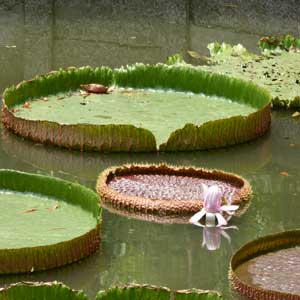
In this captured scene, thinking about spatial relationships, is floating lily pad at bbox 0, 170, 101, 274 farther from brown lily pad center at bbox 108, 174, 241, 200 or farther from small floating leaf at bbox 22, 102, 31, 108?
small floating leaf at bbox 22, 102, 31, 108

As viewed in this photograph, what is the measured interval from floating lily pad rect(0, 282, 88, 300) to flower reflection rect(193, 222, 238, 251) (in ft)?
4.06

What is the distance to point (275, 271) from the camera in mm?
5934

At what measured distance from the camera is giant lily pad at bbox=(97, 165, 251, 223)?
6699 mm

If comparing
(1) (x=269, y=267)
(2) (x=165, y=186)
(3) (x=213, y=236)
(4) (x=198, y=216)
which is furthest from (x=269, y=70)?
(1) (x=269, y=267)

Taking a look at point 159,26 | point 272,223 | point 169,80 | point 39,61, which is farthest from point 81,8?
point 272,223

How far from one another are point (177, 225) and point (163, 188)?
16.2 inches

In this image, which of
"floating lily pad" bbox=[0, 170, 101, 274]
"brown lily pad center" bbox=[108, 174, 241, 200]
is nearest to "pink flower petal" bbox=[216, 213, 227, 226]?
"brown lily pad center" bbox=[108, 174, 241, 200]

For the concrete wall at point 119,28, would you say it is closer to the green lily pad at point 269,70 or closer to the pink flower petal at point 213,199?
the green lily pad at point 269,70

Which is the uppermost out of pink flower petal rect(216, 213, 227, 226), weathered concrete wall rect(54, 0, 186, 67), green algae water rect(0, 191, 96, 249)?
green algae water rect(0, 191, 96, 249)

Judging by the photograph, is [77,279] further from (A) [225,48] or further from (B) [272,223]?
(A) [225,48]

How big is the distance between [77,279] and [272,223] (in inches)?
45.4

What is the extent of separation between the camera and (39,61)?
9938mm

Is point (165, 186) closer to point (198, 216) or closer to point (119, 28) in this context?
point (198, 216)

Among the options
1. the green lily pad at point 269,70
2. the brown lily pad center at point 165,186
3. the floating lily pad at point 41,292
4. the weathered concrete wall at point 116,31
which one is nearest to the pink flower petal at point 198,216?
the brown lily pad center at point 165,186
